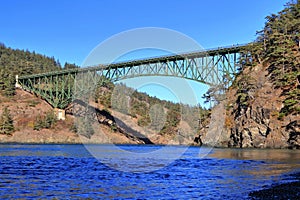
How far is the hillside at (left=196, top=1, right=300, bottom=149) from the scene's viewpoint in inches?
2771

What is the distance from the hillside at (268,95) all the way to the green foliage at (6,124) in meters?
62.1

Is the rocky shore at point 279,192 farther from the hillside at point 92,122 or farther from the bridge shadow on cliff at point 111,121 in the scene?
the bridge shadow on cliff at point 111,121

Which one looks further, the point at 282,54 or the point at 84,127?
the point at 84,127

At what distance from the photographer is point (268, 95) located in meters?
77.6

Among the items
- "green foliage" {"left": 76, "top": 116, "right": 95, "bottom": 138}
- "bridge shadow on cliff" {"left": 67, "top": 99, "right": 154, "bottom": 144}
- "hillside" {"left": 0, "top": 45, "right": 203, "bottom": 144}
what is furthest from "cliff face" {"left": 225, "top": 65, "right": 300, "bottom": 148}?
"green foliage" {"left": 76, "top": 116, "right": 95, "bottom": 138}

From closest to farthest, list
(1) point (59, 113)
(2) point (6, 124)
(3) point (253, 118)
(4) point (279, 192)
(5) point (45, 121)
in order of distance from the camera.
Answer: (4) point (279, 192)
(3) point (253, 118)
(2) point (6, 124)
(5) point (45, 121)
(1) point (59, 113)

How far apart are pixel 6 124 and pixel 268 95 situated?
269 feet

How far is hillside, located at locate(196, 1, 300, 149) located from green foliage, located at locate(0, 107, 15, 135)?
6210 cm

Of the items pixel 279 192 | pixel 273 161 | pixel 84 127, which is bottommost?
pixel 273 161

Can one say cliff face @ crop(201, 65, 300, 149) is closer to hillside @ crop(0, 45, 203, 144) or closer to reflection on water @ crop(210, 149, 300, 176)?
reflection on water @ crop(210, 149, 300, 176)

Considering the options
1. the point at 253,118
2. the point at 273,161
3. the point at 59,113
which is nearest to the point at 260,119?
the point at 253,118

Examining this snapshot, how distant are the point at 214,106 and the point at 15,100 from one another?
7897cm

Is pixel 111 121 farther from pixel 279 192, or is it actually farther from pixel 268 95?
pixel 279 192

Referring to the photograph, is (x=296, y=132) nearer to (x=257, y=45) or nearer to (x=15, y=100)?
(x=257, y=45)
